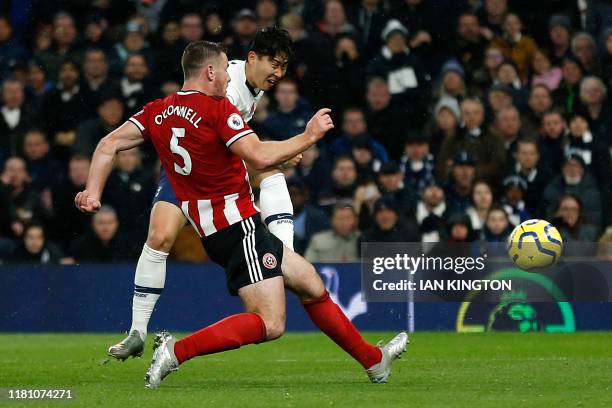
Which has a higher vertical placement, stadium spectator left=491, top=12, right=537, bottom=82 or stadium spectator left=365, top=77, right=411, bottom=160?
stadium spectator left=491, top=12, right=537, bottom=82

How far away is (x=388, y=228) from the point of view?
1373cm

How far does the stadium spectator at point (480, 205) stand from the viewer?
45.8ft

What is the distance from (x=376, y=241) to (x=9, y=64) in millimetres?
5759

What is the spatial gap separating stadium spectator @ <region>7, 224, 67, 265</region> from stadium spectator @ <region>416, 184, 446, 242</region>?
12.1ft

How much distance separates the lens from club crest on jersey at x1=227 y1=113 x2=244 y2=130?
7.56m

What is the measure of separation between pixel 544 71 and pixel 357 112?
2252mm

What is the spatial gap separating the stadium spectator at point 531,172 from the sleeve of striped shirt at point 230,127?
23.9ft

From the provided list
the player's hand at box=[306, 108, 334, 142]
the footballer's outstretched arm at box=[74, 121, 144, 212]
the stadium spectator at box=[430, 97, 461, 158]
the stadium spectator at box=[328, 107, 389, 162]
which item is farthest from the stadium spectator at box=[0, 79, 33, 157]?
the player's hand at box=[306, 108, 334, 142]

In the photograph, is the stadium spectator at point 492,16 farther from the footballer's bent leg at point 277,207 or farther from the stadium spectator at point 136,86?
the footballer's bent leg at point 277,207

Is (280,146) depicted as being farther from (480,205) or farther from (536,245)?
(480,205)

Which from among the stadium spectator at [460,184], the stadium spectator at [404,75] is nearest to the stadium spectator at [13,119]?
the stadium spectator at [404,75]

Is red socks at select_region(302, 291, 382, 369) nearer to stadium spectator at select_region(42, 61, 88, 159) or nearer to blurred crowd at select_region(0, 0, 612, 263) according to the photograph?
blurred crowd at select_region(0, 0, 612, 263)

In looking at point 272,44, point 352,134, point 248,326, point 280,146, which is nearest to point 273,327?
point 248,326

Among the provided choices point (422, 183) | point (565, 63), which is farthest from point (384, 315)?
point (565, 63)
